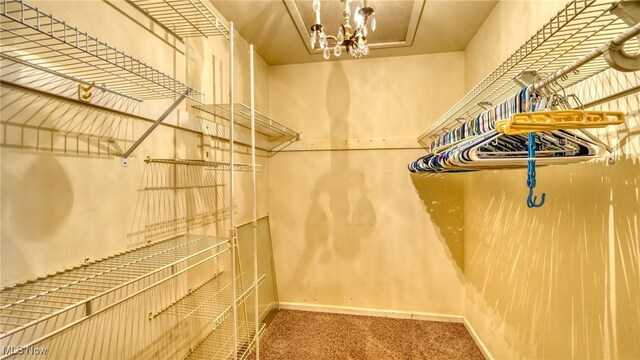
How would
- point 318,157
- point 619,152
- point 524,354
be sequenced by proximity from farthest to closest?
1. point 318,157
2. point 524,354
3. point 619,152

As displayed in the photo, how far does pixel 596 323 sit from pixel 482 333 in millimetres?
1186

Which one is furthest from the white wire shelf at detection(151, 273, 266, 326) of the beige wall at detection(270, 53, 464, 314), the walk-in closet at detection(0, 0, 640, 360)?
the beige wall at detection(270, 53, 464, 314)

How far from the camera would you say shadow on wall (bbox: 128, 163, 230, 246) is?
1222 millimetres

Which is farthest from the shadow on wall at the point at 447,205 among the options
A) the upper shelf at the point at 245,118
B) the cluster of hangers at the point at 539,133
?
the cluster of hangers at the point at 539,133

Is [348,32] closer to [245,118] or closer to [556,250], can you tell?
[245,118]

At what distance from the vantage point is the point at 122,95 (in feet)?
3.49

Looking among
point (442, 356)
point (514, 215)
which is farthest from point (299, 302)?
point (514, 215)

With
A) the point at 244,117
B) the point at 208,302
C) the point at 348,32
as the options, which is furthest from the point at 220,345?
the point at 348,32

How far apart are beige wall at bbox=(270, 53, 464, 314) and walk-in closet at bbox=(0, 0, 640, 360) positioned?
2cm

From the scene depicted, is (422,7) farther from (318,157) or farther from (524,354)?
(524,354)

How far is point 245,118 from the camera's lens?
1978 millimetres

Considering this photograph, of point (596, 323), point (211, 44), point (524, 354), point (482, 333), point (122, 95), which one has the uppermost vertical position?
point (211, 44)

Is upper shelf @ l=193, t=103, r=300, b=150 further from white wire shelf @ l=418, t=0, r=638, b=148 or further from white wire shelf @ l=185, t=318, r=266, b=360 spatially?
white wire shelf @ l=185, t=318, r=266, b=360

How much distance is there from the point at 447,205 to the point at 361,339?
134 cm
